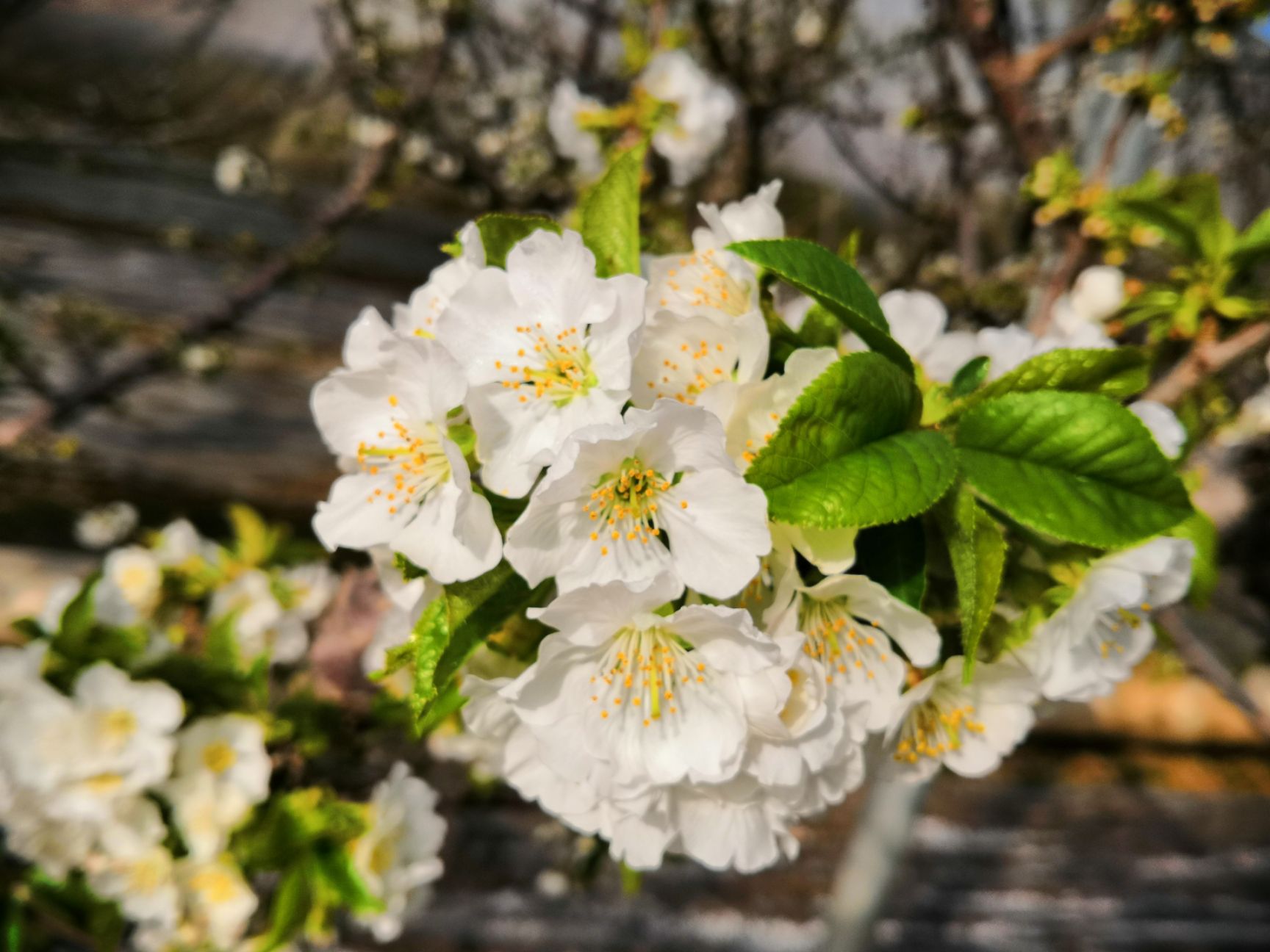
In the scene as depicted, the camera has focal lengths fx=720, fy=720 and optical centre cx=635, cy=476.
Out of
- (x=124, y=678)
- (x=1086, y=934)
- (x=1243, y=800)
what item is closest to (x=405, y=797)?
(x=124, y=678)

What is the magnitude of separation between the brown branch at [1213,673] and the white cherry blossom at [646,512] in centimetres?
103

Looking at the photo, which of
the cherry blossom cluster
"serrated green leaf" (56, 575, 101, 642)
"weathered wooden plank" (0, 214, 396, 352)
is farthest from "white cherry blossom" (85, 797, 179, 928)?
"weathered wooden plank" (0, 214, 396, 352)

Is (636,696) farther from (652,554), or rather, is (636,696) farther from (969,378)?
(969,378)

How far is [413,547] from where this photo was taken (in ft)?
1.66

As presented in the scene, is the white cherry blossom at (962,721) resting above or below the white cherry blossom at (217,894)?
above

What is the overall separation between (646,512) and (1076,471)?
304mm

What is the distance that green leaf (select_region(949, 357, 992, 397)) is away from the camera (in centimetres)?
59

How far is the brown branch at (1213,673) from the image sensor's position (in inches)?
45.1

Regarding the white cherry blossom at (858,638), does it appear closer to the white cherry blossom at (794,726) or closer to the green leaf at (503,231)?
the white cherry blossom at (794,726)

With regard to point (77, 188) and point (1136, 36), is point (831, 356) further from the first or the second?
point (77, 188)

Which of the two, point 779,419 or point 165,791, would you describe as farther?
point 165,791

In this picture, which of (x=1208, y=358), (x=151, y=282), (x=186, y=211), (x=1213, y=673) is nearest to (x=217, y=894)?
(x=1208, y=358)

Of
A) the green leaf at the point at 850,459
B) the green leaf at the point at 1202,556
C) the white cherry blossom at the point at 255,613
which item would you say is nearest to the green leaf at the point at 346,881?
the white cherry blossom at the point at 255,613

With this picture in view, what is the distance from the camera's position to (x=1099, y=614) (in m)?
0.55
